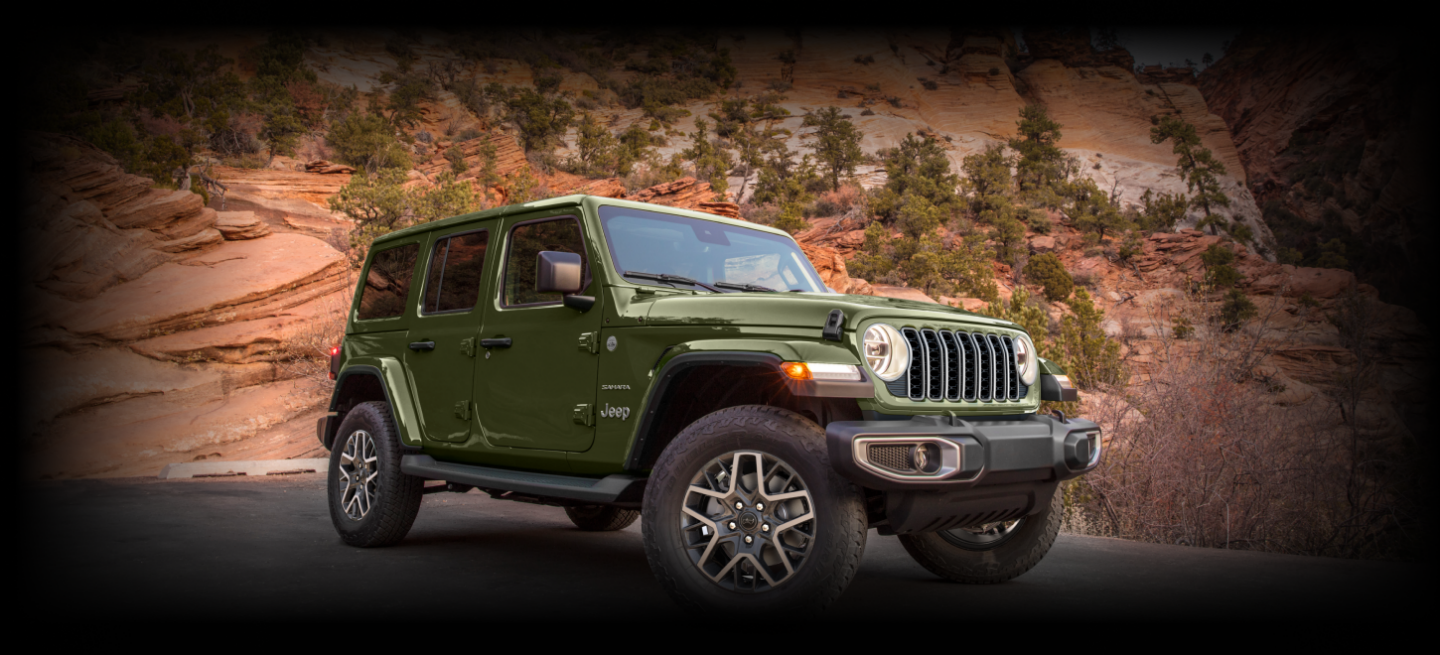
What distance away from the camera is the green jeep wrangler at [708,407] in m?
3.84

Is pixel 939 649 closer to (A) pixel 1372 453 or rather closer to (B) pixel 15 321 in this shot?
(A) pixel 1372 453

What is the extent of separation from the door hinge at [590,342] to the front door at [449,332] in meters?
1.07

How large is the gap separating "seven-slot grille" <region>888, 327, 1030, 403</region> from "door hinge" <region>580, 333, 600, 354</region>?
156 cm

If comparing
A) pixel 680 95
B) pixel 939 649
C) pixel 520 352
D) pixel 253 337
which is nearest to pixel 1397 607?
pixel 939 649

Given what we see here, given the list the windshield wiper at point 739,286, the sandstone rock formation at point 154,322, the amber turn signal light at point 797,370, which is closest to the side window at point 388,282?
the windshield wiper at point 739,286

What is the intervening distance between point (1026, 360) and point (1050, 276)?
3308cm

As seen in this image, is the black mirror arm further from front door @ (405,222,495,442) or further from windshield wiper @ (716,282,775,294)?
front door @ (405,222,495,442)

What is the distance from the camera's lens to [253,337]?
1588 cm

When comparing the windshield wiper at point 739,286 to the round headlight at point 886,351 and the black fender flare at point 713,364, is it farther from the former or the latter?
the round headlight at point 886,351

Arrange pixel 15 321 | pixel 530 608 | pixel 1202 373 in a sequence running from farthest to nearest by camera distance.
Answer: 1. pixel 15 321
2. pixel 1202 373
3. pixel 530 608

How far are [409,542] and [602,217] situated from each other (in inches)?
122

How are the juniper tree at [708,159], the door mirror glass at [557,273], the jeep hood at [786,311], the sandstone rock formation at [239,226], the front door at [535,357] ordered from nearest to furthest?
1. the jeep hood at [786,311]
2. the door mirror glass at [557,273]
3. the front door at [535,357]
4. the sandstone rock formation at [239,226]
5. the juniper tree at [708,159]

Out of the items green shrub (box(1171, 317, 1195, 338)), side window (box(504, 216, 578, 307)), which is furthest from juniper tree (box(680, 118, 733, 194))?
side window (box(504, 216, 578, 307))

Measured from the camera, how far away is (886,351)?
403 cm
